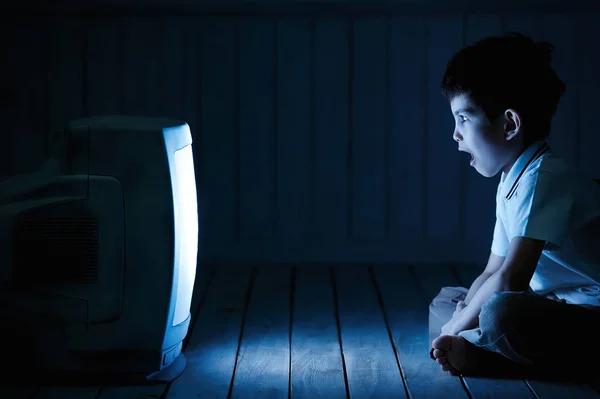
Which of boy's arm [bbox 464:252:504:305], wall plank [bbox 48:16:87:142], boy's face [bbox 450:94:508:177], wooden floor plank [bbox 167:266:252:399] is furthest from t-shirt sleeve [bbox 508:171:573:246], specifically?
wall plank [bbox 48:16:87:142]

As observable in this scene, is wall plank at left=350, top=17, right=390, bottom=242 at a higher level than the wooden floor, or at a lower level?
higher

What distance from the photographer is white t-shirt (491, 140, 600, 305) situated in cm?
159

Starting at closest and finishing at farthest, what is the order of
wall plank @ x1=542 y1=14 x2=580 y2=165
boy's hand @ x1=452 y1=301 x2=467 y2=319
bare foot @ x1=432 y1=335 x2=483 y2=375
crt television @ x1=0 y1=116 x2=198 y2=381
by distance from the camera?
crt television @ x1=0 y1=116 x2=198 y2=381
bare foot @ x1=432 y1=335 x2=483 y2=375
boy's hand @ x1=452 y1=301 x2=467 y2=319
wall plank @ x1=542 y1=14 x2=580 y2=165

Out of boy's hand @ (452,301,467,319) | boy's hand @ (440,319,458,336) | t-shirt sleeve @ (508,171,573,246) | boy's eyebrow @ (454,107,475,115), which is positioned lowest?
boy's hand @ (440,319,458,336)

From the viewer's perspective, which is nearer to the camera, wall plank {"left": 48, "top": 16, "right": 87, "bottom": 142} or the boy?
the boy

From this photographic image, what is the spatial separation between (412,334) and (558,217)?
0.55 metres

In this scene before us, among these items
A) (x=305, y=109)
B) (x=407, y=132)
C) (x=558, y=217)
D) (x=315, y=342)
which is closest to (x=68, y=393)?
(x=315, y=342)

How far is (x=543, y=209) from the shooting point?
5.24 ft

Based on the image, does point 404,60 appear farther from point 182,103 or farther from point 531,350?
point 531,350

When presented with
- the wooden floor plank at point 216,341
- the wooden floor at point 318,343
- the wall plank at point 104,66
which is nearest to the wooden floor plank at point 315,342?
the wooden floor at point 318,343

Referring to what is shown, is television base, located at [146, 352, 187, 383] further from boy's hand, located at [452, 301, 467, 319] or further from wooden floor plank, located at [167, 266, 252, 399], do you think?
boy's hand, located at [452, 301, 467, 319]

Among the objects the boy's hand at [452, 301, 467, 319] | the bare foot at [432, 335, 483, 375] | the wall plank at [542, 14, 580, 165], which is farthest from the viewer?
the wall plank at [542, 14, 580, 165]

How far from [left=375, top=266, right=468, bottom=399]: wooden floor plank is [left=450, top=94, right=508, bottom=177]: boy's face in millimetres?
447

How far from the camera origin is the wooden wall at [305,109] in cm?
275
